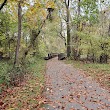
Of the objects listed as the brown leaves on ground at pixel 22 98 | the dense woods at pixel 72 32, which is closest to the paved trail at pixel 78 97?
the brown leaves on ground at pixel 22 98

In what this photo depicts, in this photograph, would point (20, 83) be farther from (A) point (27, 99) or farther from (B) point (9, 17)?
(B) point (9, 17)

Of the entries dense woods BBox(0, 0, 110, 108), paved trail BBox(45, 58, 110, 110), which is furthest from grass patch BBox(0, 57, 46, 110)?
dense woods BBox(0, 0, 110, 108)

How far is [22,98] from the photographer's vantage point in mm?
7242

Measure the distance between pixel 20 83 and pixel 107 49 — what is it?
11.3 m

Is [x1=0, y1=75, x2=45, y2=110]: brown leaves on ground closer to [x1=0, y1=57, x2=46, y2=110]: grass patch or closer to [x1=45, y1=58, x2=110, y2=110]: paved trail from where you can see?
[x1=0, y1=57, x2=46, y2=110]: grass patch

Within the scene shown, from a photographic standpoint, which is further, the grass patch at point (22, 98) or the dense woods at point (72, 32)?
the dense woods at point (72, 32)

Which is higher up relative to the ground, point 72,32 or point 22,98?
point 72,32

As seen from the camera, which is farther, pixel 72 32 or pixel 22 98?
pixel 72 32

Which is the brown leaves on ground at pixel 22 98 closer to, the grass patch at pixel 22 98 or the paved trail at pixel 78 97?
the grass patch at pixel 22 98

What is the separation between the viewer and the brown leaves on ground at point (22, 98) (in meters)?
6.26

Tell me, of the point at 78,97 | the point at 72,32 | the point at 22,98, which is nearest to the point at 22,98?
the point at 22,98

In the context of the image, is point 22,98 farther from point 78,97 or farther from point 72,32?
point 72,32

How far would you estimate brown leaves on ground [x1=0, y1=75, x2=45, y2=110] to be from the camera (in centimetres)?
626

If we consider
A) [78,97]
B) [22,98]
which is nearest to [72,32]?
[78,97]
